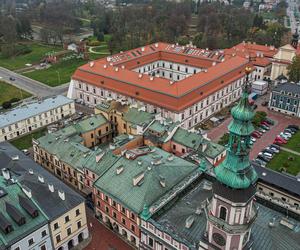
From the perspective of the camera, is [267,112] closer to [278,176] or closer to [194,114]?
[194,114]

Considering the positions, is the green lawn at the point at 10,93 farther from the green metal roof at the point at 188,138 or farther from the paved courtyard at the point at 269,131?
the paved courtyard at the point at 269,131

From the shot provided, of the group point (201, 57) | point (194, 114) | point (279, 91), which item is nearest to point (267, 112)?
point (279, 91)

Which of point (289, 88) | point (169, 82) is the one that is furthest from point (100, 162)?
point (289, 88)

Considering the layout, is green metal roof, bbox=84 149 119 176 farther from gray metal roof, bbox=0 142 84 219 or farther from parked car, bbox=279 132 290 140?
parked car, bbox=279 132 290 140

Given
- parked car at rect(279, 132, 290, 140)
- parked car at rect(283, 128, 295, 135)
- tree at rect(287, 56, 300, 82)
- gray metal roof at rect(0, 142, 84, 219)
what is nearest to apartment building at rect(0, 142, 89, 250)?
gray metal roof at rect(0, 142, 84, 219)

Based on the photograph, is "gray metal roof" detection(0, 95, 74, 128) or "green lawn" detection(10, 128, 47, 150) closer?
"green lawn" detection(10, 128, 47, 150)

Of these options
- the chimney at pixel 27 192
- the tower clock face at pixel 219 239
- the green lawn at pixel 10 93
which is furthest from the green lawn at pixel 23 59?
the tower clock face at pixel 219 239

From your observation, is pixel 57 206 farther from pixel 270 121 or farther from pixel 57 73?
pixel 57 73
